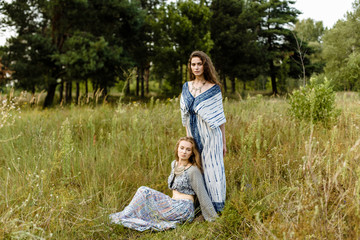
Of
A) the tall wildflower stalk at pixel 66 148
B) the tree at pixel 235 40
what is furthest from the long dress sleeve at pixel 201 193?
the tree at pixel 235 40

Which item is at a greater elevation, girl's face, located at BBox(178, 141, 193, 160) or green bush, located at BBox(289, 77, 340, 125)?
green bush, located at BBox(289, 77, 340, 125)

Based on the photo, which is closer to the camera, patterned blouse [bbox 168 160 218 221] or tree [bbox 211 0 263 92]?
patterned blouse [bbox 168 160 218 221]

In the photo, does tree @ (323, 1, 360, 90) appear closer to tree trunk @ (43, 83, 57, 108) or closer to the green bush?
the green bush

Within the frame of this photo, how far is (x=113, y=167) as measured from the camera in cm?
371

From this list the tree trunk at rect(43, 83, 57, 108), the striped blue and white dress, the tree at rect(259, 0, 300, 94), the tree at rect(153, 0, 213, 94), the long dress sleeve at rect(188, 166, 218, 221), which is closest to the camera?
the long dress sleeve at rect(188, 166, 218, 221)

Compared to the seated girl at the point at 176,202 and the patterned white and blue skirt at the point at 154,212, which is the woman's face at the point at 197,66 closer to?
the seated girl at the point at 176,202

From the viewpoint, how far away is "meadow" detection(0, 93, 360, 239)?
1856mm

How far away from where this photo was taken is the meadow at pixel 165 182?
186 cm

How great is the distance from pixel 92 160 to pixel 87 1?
464 inches

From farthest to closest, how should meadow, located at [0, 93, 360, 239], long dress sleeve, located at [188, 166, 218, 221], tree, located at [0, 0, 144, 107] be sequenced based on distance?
tree, located at [0, 0, 144, 107], long dress sleeve, located at [188, 166, 218, 221], meadow, located at [0, 93, 360, 239]

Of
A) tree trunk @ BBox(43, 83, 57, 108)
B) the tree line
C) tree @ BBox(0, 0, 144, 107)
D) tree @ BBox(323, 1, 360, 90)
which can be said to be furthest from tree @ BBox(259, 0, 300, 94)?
tree trunk @ BBox(43, 83, 57, 108)

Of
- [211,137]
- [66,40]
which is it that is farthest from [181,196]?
[66,40]

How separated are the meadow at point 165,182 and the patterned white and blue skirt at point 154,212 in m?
0.11

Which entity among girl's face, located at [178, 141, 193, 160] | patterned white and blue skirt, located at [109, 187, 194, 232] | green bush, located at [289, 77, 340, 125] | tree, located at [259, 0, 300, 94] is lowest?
patterned white and blue skirt, located at [109, 187, 194, 232]
